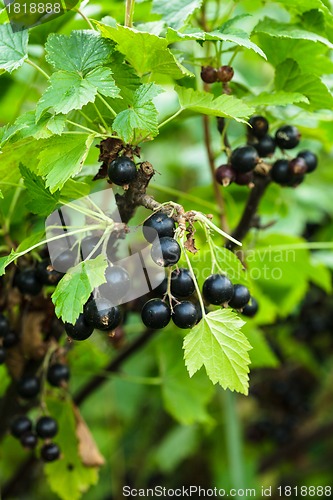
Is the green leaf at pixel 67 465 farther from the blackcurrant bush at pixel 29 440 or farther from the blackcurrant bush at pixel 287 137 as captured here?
the blackcurrant bush at pixel 287 137

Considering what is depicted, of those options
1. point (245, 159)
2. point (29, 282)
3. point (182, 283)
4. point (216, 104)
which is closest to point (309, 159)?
point (245, 159)

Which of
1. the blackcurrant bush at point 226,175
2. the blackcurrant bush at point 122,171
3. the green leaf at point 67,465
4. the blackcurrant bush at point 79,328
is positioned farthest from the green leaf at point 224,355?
the green leaf at point 67,465

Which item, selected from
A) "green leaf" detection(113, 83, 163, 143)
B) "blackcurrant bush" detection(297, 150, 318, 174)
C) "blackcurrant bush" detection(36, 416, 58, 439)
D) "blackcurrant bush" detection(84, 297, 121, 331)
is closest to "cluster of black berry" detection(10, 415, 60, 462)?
"blackcurrant bush" detection(36, 416, 58, 439)

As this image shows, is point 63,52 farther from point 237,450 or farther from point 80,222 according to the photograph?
point 237,450

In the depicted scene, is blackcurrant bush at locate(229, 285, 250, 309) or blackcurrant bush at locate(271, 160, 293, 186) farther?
blackcurrant bush at locate(271, 160, 293, 186)

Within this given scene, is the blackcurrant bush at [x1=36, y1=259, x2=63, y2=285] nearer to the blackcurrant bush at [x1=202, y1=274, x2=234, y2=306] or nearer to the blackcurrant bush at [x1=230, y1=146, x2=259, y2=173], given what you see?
the blackcurrant bush at [x1=202, y1=274, x2=234, y2=306]

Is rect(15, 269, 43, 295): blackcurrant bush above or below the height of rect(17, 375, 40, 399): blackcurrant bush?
above
